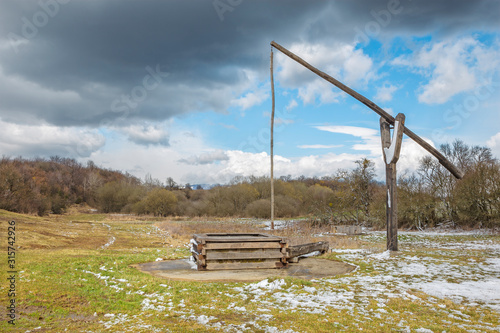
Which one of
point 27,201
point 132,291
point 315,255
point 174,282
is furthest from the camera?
point 27,201

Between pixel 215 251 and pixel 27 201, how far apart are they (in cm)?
3394

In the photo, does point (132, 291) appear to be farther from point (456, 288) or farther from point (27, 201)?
point (27, 201)

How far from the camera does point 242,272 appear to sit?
905 centimetres

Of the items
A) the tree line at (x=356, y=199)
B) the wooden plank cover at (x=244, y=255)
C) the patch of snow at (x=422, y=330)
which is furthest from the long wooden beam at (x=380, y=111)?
the tree line at (x=356, y=199)

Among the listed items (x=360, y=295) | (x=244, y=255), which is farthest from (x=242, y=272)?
(x=360, y=295)

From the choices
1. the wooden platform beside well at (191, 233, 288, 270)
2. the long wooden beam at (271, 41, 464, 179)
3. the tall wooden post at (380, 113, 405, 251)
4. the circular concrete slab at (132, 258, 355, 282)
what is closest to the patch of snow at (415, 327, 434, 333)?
the circular concrete slab at (132, 258, 355, 282)

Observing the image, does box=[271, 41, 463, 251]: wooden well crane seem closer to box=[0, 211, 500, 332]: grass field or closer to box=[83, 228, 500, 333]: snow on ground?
box=[83, 228, 500, 333]: snow on ground

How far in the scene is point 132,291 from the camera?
6.84 metres

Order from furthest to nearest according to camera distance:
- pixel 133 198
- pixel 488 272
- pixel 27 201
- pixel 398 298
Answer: pixel 133 198 → pixel 27 201 → pixel 488 272 → pixel 398 298

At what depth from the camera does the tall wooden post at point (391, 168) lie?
37.9 feet

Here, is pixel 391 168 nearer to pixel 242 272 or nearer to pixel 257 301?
pixel 242 272

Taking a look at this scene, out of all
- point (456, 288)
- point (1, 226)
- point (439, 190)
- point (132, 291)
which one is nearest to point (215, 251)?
point (132, 291)

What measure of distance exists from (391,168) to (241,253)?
20.2ft

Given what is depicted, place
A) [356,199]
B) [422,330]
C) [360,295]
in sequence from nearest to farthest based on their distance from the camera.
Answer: [422,330], [360,295], [356,199]
